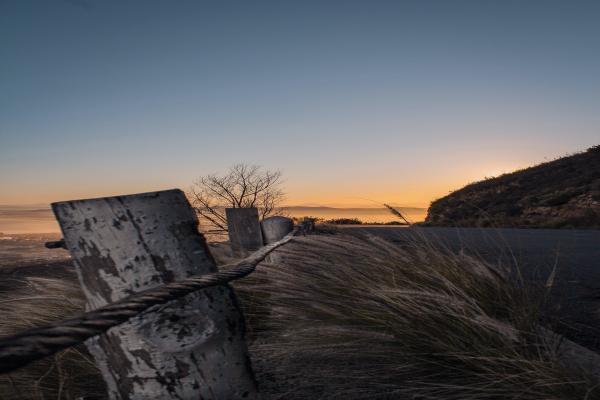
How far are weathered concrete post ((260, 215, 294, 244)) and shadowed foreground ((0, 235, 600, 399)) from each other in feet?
4.29

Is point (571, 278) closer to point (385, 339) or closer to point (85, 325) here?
point (385, 339)

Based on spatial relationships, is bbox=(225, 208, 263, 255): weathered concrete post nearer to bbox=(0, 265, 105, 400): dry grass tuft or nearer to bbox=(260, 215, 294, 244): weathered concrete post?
bbox=(260, 215, 294, 244): weathered concrete post

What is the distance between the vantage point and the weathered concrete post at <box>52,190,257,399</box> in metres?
1.07

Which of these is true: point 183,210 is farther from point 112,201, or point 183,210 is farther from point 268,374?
point 268,374

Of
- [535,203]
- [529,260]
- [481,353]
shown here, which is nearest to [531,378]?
[481,353]

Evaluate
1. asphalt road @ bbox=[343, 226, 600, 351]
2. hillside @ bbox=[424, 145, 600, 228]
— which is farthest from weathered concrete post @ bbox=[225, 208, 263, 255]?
hillside @ bbox=[424, 145, 600, 228]

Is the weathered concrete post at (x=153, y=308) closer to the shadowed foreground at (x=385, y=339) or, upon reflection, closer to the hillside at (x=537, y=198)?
the shadowed foreground at (x=385, y=339)

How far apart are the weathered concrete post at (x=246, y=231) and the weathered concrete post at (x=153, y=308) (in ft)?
9.65

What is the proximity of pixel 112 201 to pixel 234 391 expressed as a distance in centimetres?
55

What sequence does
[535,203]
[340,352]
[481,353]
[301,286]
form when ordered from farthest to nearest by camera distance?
[535,203], [301,286], [340,352], [481,353]

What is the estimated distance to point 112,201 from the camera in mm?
1094

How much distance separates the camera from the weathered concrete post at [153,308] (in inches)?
41.9

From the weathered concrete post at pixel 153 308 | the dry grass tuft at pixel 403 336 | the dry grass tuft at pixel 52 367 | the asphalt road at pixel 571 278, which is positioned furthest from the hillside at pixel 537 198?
the weathered concrete post at pixel 153 308

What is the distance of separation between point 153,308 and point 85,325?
0.18 meters
